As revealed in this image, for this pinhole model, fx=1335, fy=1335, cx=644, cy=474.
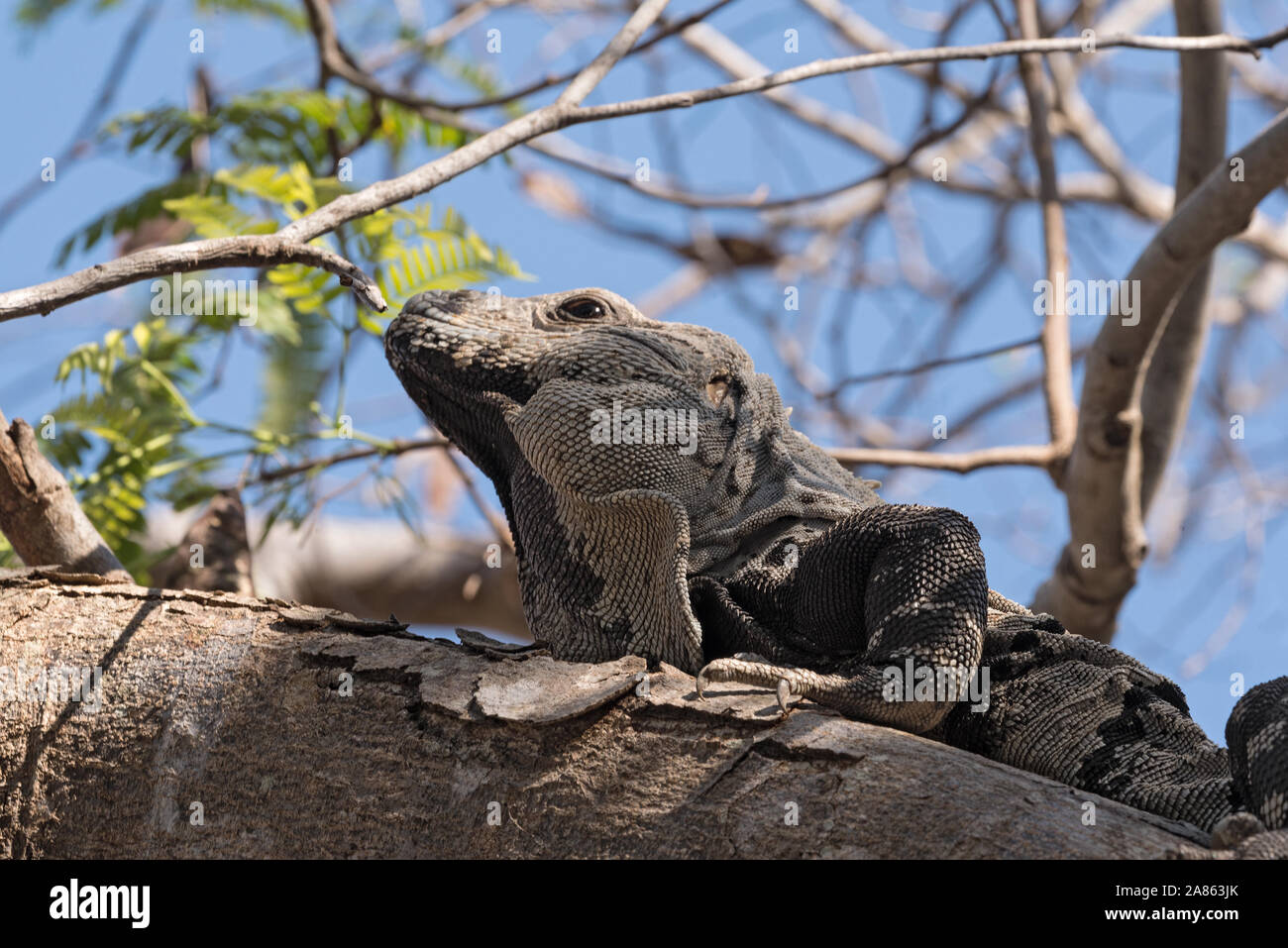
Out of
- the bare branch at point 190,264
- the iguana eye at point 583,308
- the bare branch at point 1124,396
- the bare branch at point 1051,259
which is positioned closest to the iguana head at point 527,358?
the iguana eye at point 583,308

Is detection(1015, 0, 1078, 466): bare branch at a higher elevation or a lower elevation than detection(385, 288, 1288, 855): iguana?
higher

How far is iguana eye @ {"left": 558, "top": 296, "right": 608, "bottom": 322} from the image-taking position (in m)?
6.00

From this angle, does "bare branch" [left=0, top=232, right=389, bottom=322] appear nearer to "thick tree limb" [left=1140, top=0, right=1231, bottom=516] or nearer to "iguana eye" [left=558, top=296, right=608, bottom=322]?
"iguana eye" [left=558, top=296, right=608, bottom=322]

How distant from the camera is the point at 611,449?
5.18 m

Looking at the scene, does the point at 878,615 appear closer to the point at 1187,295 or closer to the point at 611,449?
the point at 611,449

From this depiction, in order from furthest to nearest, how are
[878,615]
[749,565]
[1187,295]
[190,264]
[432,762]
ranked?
[1187,295] < [749,565] < [878,615] < [190,264] < [432,762]

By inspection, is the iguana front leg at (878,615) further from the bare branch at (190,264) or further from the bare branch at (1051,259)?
the bare branch at (1051,259)

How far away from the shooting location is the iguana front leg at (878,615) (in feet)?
13.6

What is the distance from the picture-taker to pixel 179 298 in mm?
7828

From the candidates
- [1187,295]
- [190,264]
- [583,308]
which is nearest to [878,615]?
[583,308]

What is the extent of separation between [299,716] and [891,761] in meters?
1.81

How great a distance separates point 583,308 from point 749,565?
1484 mm

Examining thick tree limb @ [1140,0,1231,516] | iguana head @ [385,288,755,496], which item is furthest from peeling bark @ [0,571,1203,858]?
thick tree limb @ [1140,0,1231,516]
